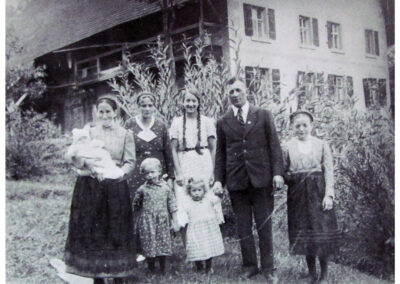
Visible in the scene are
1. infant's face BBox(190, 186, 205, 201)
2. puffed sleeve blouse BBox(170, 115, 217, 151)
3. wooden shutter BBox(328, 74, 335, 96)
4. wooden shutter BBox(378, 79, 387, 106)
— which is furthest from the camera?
wooden shutter BBox(328, 74, 335, 96)

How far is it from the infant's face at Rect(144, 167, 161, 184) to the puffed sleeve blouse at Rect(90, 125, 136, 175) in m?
0.31

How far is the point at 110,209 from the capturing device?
10.1 ft

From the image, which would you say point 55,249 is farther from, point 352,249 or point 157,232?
point 352,249

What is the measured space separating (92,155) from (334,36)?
2.24 metres

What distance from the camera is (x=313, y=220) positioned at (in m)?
3.05

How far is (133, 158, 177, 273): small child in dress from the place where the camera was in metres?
3.42

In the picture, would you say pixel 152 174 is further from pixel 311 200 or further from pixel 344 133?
pixel 344 133

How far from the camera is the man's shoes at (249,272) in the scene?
3.19 m

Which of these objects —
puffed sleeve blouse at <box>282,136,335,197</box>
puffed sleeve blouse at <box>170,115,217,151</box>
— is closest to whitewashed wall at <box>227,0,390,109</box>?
puffed sleeve blouse at <box>282,136,335,197</box>

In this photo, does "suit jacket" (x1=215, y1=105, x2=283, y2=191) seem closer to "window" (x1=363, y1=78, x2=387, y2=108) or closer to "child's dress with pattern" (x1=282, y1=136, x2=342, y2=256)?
"child's dress with pattern" (x1=282, y1=136, x2=342, y2=256)

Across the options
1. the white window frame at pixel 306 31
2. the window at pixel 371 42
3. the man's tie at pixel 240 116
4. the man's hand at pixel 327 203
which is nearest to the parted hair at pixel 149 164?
the man's tie at pixel 240 116

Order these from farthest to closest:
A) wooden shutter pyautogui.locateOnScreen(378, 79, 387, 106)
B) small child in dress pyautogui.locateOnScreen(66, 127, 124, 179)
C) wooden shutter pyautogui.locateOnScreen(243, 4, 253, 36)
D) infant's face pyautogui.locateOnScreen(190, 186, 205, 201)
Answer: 1. wooden shutter pyautogui.locateOnScreen(243, 4, 253, 36)
2. infant's face pyautogui.locateOnScreen(190, 186, 205, 201)
3. wooden shutter pyautogui.locateOnScreen(378, 79, 387, 106)
4. small child in dress pyautogui.locateOnScreen(66, 127, 124, 179)

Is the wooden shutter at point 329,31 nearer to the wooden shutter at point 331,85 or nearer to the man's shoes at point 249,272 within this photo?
the wooden shutter at point 331,85

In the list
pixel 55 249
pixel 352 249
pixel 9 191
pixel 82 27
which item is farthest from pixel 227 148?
pixel 9 191
